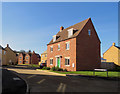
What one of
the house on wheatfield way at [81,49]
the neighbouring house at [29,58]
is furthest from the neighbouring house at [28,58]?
the house on wheatfield way at [81,49]

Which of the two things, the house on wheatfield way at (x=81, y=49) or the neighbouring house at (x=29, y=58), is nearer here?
the house on wheatfield way at (x=81, y=49)

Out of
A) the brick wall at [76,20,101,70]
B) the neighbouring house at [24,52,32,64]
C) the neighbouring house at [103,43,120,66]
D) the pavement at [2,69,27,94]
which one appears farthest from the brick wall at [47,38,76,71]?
the neighbouring house at [24,52,32,64]

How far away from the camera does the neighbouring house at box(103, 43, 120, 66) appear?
40.4 metres

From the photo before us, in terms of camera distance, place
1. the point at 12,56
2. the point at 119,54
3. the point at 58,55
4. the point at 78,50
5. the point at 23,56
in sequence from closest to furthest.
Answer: the point at 78,50 < the point at 58,55 < the point at 119,54 < the point at 12,56 < the point at 23,56

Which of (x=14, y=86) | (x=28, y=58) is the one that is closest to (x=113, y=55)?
(x=14, y=86)

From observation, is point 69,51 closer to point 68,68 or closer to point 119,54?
point 68,68

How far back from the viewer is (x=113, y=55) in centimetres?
4272

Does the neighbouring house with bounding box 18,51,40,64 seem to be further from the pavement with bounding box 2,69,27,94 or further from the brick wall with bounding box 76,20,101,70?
the pavement with bounding box 2,69,27,94

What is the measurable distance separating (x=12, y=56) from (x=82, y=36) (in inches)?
1880

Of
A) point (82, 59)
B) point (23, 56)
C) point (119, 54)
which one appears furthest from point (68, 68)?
point (23, 56)

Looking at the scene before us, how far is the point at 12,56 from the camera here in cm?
6275

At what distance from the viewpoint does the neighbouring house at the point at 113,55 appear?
40388mm

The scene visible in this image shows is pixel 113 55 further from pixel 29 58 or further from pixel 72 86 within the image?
pixel 29 58

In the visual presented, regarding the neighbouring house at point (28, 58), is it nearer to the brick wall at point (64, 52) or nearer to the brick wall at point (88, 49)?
the brick wall at point (64, 52)
